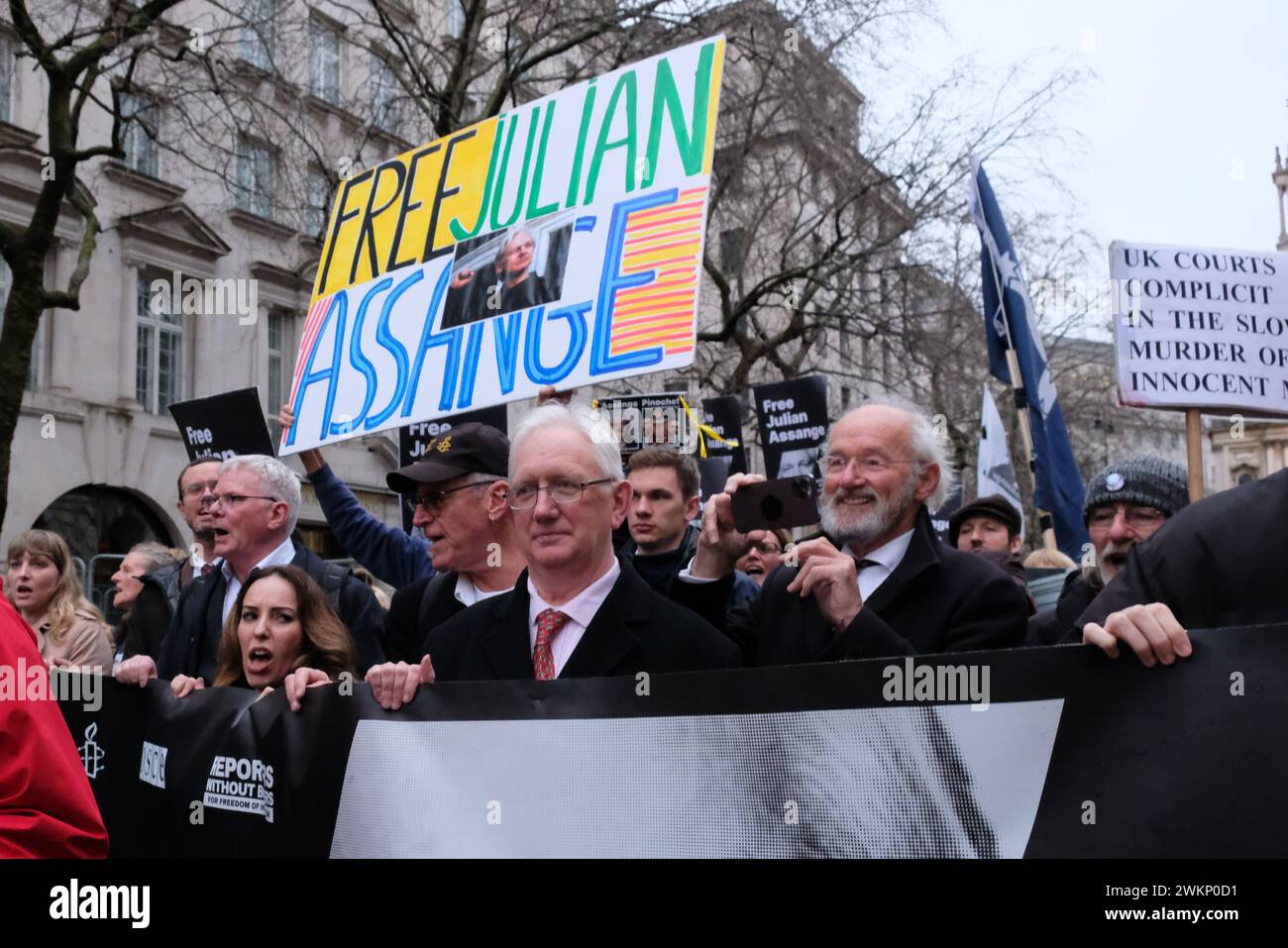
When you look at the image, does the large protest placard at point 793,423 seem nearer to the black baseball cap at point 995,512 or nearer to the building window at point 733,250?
the black baseball cap at point 995,512

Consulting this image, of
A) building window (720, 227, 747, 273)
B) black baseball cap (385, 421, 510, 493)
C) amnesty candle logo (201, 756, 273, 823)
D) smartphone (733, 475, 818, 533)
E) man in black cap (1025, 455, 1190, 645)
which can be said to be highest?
building window (720, 227, 747, 273)

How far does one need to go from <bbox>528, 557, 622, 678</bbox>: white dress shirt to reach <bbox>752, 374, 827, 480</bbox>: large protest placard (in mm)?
5846

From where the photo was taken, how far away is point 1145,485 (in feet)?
13.8

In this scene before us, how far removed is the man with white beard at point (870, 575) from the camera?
277 centimetres

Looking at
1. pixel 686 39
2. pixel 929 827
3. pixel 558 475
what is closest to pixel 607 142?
pixel 558 475

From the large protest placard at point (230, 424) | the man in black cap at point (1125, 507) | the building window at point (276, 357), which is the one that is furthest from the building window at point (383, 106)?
the man in black cap at point (1125, 507)

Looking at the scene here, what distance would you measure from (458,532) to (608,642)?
1082 mm

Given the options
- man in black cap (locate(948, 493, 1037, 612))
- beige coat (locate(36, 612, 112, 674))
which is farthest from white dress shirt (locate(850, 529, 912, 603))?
beige coat (locate(36, 612, 112, 674))

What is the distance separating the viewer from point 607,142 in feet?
15.3

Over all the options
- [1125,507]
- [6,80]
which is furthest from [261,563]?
[6,80]

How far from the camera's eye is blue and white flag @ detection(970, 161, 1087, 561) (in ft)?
22.1

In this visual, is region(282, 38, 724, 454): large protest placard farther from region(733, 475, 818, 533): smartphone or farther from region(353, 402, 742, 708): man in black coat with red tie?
region(733, 475, 818, 533): smartphone
